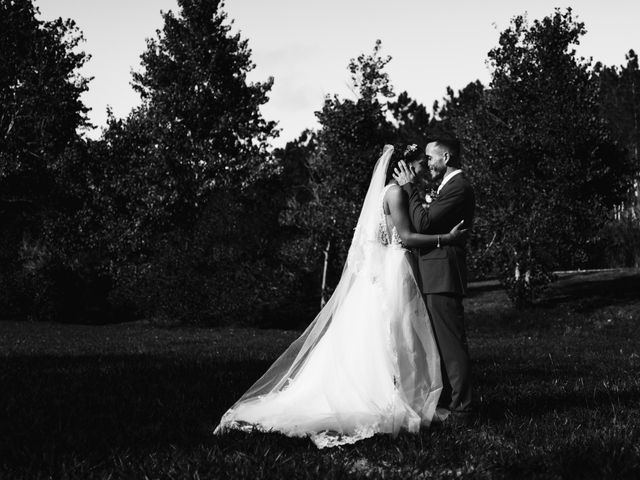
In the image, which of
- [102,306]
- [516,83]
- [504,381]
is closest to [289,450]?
[504,381]

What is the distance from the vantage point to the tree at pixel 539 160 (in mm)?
26406

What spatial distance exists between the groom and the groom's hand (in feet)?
0.70

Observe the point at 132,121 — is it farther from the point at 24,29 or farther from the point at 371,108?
the point at 371,108

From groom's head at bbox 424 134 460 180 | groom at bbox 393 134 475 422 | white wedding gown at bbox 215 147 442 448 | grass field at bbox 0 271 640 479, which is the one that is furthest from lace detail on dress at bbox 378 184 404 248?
grass field at bbox 0 271 640 479

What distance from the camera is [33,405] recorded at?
24.2 feet

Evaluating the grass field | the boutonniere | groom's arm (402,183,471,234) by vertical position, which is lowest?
Result: the grass field

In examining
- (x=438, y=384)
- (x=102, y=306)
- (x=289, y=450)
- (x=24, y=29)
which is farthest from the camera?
(x=102, y=306)

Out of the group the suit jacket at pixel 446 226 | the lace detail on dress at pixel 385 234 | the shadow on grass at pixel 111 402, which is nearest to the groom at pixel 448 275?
the suit jacket at pixel 446 226

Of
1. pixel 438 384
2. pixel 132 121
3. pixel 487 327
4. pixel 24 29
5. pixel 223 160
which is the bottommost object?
pixel 487 327

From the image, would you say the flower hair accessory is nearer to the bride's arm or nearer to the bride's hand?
the bride's arm

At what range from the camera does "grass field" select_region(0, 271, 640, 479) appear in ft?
16.4

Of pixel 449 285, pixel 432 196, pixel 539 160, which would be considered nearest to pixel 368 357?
pixel 449 285

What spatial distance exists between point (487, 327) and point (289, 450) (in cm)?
2154

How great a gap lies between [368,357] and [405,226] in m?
1.37
